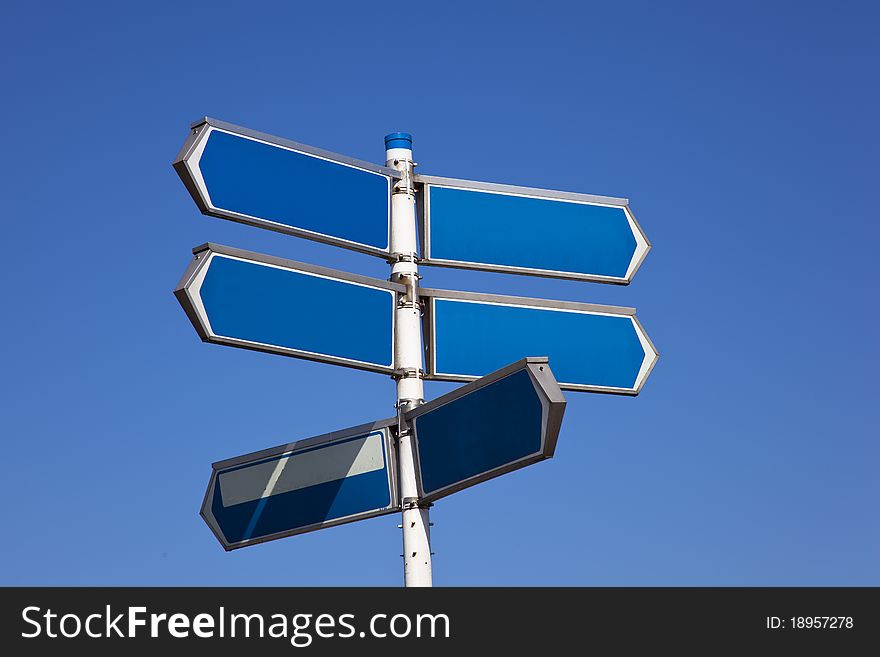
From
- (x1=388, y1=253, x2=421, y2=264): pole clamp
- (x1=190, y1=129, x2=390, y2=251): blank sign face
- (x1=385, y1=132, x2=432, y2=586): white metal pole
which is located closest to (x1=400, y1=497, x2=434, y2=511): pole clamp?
(x1=385, y1=132, x2=432, y2=586): white metal pole

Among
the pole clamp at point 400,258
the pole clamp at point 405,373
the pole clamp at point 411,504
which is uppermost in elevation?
the pole clamp at point 400,258

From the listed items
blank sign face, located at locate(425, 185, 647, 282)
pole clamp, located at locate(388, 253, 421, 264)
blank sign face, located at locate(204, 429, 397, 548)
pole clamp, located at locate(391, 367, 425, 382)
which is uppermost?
blank sign face, located at locate(425, 185, 647, 282)

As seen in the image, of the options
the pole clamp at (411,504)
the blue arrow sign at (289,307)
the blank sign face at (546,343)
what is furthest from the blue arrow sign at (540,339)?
the pole clamp at (411,504)

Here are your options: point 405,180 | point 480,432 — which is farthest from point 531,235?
point 480,432

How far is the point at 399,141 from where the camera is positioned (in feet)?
24.1

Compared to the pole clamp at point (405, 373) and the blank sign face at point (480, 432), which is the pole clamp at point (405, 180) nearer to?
the pole clamp at point (405, 373)

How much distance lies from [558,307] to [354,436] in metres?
1.23

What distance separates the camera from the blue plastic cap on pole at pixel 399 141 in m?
7.35

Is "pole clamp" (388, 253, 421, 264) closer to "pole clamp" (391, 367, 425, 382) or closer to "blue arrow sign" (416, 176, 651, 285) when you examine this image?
"blue arrow sign" (416, 176, 651, 285)

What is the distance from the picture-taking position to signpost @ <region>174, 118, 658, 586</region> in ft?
20.6

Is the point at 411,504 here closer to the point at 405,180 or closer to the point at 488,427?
the point at 488,427

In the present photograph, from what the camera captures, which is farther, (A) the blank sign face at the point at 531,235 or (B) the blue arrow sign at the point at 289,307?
(A) the blank sign face at the point at 531,235

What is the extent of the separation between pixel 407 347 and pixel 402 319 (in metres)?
0.14

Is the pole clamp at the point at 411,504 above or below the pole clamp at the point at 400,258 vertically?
below
